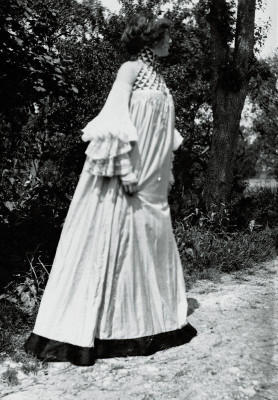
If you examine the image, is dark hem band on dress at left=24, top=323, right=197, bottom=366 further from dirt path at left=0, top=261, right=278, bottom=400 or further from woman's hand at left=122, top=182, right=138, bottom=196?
woman's hand at left=122, top=182, right=138, bottom=196

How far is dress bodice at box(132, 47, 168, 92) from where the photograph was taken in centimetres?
325

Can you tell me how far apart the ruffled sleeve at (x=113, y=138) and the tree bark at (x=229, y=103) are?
14.2ft

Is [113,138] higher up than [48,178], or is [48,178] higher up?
[113,138]

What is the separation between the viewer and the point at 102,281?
3100mm

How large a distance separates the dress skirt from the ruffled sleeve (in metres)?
0.10

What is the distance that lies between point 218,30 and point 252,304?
5.59m

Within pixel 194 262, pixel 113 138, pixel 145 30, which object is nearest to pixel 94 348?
pixel 113 138

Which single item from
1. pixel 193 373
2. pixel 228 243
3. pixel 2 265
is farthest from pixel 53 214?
pixel 228 243

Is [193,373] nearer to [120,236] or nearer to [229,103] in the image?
[120,236]

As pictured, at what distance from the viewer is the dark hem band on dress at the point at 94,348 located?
305 cm

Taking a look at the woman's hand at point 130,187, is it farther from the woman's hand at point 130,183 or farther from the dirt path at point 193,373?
the dirt path at point 193,373

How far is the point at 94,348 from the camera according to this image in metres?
3.13

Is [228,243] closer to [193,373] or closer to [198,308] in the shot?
[198,308]

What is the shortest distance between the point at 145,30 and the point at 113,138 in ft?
2.62
